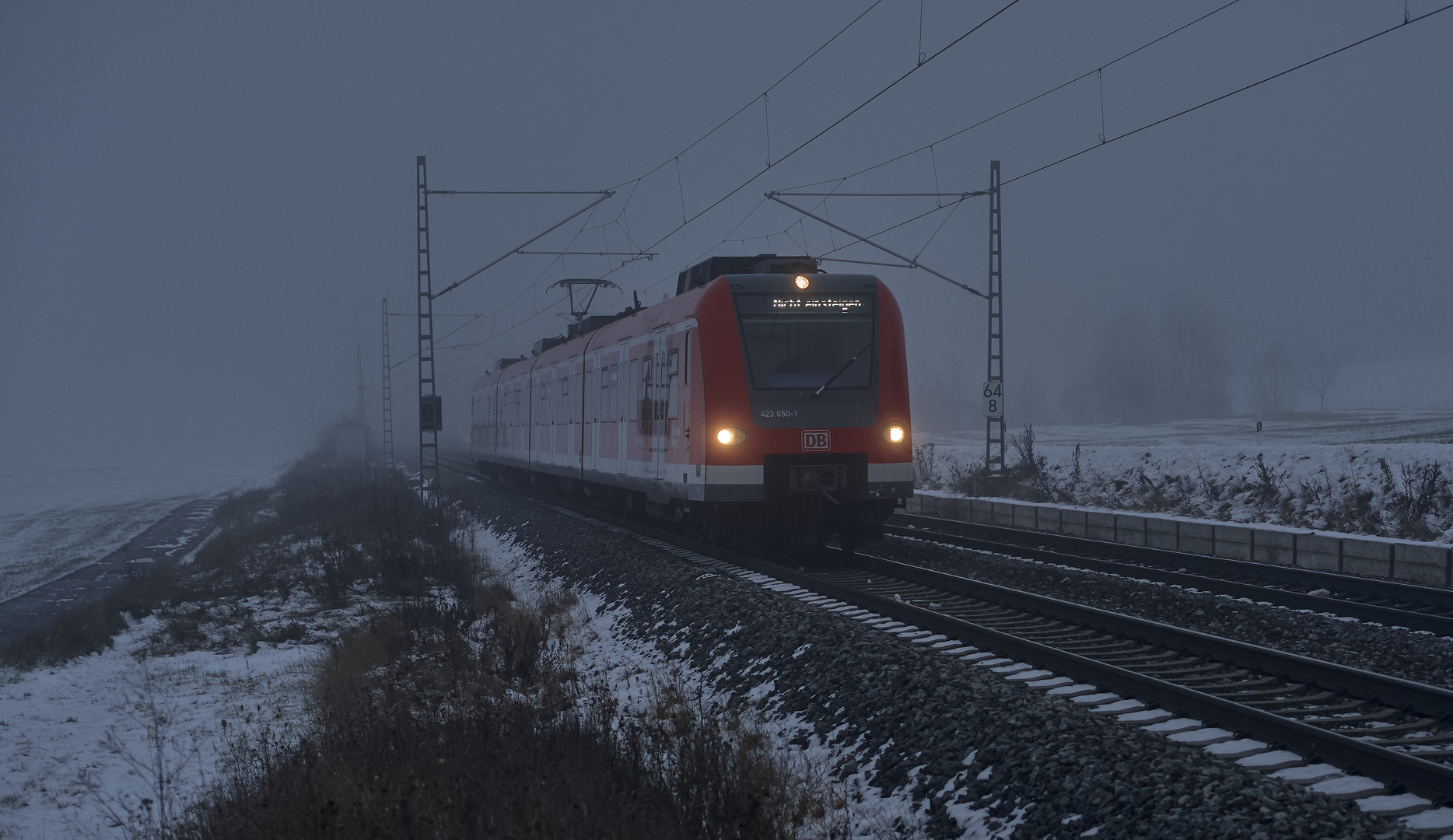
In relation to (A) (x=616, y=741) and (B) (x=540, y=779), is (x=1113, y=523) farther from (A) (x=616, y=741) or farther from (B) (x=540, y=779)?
(B) (x=540, y=779)

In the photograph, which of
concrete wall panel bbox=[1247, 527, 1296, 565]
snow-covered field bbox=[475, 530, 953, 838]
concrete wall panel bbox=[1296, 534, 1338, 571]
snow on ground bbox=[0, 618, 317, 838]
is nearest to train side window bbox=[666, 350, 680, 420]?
snow-covered field bbox=[475, 530, 953, 838]

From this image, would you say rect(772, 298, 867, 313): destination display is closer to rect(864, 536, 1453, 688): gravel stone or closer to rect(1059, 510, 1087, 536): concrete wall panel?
rect(864, 536, 1453, 688): gravel stone

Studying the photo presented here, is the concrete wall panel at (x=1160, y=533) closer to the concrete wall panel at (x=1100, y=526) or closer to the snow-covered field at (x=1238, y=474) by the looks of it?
the concrete wall panel at (x=1100, y=526)

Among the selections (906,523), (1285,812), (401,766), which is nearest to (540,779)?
(401,766)

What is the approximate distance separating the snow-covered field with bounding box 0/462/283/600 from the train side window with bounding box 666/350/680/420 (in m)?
18.8

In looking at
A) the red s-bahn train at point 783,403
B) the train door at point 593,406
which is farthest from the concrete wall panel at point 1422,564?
the train door at point 593,406

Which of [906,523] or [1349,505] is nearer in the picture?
[1349,505]

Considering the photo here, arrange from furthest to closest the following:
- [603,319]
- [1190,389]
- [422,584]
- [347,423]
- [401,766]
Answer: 1. [1190,389]
2. [347,423]
3. [603,319]
4. [422,584]
5. [401,766]

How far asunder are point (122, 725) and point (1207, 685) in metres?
9.09

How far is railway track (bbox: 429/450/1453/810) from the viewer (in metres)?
4.96

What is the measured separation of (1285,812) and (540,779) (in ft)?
11.0

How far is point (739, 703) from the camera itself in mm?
7418

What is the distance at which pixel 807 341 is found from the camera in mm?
12773

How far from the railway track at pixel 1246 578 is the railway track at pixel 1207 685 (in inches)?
98.2
